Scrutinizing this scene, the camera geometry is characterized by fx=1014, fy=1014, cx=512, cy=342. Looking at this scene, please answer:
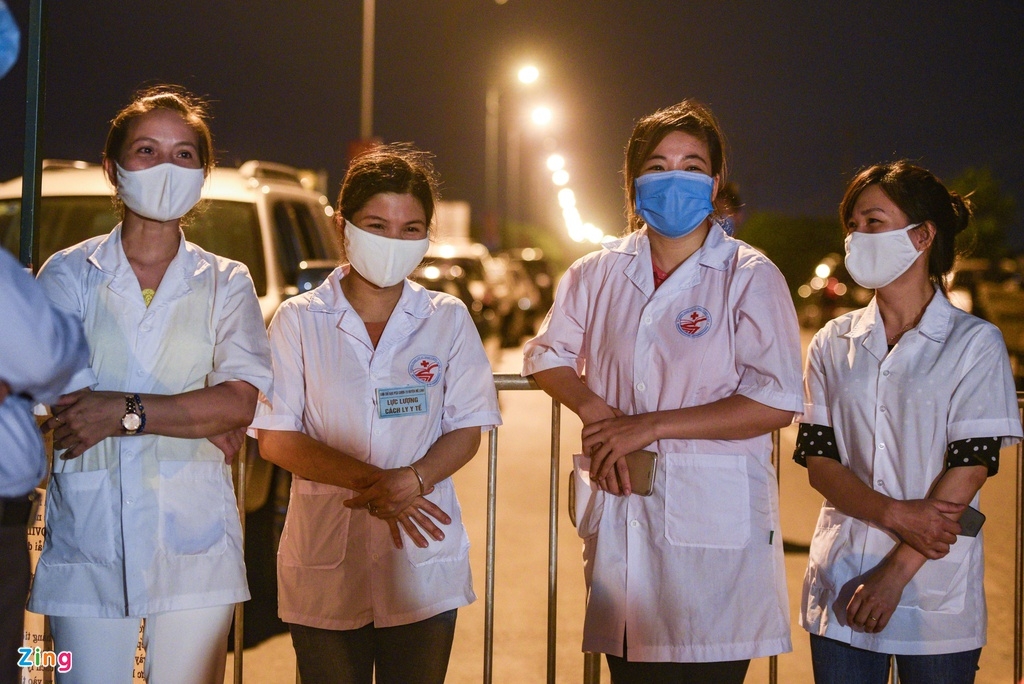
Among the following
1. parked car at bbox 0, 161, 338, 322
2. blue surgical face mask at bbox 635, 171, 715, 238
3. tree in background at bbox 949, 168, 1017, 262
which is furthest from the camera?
tree in background at bbox 949, 168, 1017, 262

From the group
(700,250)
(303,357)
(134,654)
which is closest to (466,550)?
(303,357)

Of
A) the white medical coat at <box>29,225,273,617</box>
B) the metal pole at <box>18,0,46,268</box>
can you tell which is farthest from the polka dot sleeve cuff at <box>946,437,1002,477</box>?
the metal pole at <box>18,0,46,268</box>

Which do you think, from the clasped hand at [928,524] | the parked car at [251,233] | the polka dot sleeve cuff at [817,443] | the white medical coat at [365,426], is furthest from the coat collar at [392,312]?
the parked car at [251,233]

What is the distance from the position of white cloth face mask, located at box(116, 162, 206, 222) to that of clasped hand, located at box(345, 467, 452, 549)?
989 mm

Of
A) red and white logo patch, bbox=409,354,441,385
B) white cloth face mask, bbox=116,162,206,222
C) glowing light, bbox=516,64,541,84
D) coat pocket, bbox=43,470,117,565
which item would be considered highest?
glowing light, bbox=516,64,541,84

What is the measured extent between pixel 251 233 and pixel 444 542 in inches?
160

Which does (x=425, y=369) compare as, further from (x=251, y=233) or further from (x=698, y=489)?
(x=251, y=233)

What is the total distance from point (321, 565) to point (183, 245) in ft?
3.46

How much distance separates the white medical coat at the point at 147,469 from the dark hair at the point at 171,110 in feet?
0.87

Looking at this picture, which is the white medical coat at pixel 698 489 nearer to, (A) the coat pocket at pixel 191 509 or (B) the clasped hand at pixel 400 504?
(B) the clasped hand at pixel 400 504

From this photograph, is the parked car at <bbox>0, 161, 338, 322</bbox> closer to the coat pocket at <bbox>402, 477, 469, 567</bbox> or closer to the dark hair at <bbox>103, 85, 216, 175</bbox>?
the dark hair at <bbox>103, 85, 216, 175</bbox>

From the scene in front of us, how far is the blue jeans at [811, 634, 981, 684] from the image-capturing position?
9.97 ft

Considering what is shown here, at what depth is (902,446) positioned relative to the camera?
3.12 m

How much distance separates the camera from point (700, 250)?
319 cm
